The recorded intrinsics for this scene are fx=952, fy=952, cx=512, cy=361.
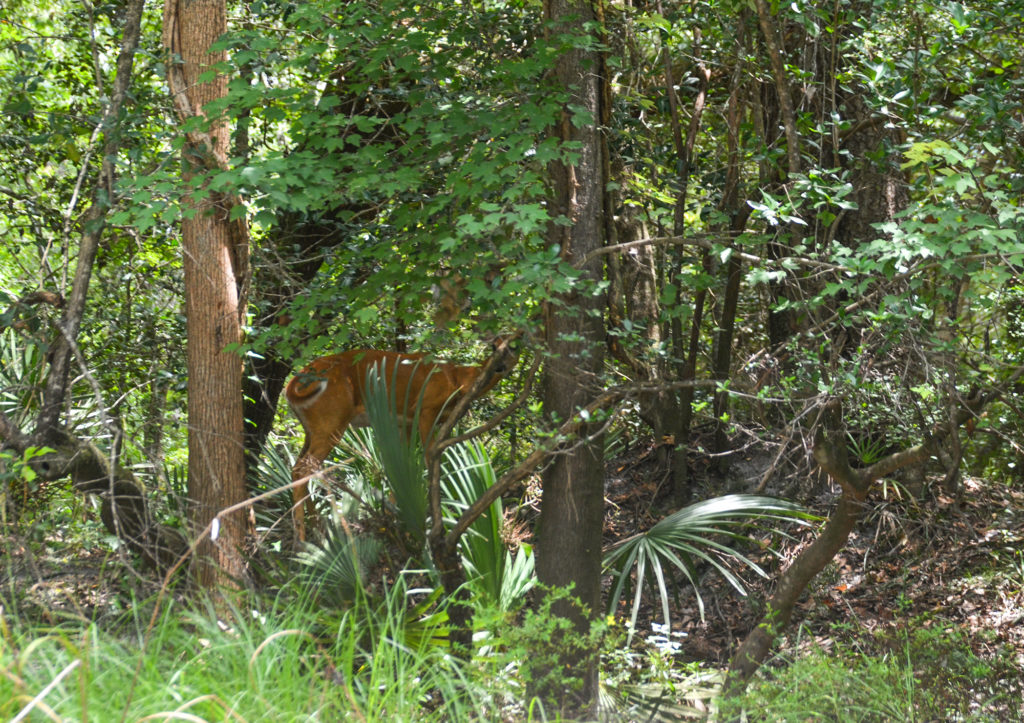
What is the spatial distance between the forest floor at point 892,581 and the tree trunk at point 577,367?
1.34 meters

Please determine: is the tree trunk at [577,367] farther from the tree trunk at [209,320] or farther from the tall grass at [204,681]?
the tree trunk at [209,320]

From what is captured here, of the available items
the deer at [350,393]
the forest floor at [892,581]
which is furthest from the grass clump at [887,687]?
the deer at [350,393]

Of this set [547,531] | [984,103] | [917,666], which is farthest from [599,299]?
[917,666]

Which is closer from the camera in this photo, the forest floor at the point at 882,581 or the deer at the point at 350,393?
the deer at the point at 350,393

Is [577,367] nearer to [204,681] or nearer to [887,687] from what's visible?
[887,687]

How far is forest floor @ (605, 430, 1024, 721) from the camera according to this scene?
21.8 ft

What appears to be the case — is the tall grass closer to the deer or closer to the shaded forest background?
the shaded forest background

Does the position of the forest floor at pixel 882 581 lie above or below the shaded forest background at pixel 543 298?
below

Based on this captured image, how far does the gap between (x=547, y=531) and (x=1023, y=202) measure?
312 centimetres

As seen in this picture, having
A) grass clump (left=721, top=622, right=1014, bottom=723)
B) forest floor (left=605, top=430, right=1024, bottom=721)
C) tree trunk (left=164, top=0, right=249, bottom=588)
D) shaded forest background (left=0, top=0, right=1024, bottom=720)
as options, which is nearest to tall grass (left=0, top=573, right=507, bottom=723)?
shaded forest background (left=0, top=0, right=1024, bottom=720)

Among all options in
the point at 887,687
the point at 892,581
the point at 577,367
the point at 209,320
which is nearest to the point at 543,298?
the point at 577,367

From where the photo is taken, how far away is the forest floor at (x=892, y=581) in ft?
21.8

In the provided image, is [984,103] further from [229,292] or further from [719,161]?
[229,292]

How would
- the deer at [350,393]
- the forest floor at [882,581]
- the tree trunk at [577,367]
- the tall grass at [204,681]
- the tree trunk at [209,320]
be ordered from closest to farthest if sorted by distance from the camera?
the tall grass at [204,681] → the tree trunk at [577,367] → the tree trunk at [209,320] → the deer at [350,393] → the forest floor at [882,581]
